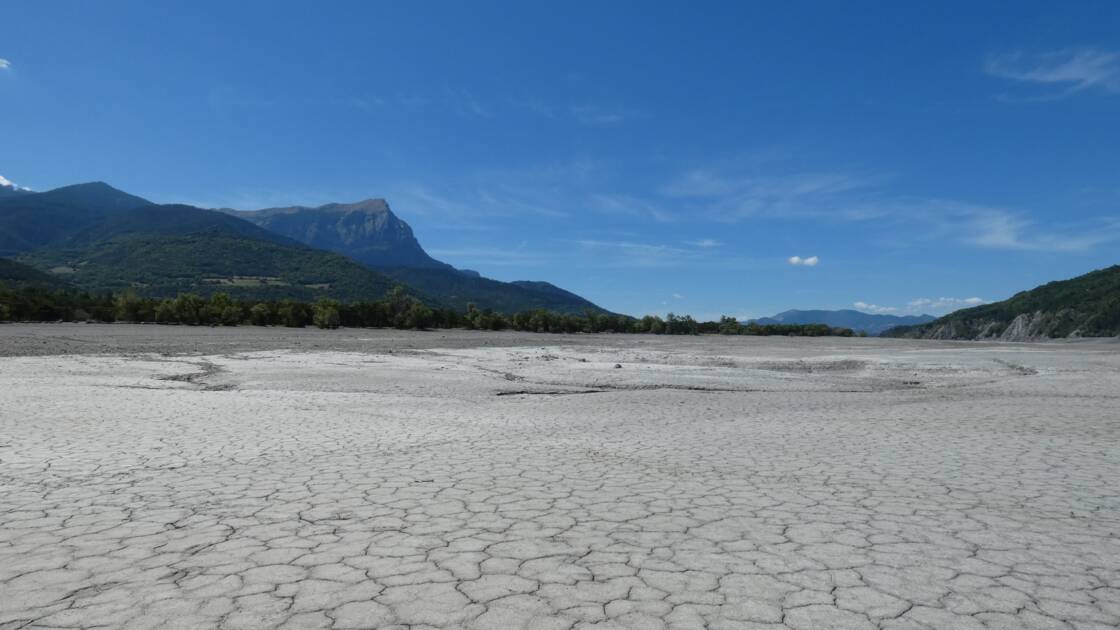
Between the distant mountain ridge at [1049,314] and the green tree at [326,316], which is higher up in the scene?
the distant mountain ridge at [1049,314]

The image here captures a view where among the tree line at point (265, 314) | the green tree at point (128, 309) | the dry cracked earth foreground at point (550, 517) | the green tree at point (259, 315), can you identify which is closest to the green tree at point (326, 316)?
the tree line at point (265, 314)

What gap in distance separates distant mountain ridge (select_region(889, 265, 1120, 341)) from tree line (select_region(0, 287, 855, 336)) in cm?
6489

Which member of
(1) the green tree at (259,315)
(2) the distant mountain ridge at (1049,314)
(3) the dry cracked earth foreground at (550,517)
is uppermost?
(2) the distant mountain ridge at (1049,314)

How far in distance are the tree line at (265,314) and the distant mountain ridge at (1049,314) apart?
2555 inches

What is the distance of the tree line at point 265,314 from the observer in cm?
6141

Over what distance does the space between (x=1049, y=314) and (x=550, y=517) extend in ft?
464

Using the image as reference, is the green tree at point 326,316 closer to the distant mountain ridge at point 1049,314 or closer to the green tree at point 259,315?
the green tree at point 259,315

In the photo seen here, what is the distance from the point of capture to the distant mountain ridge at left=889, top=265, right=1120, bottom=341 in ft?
327

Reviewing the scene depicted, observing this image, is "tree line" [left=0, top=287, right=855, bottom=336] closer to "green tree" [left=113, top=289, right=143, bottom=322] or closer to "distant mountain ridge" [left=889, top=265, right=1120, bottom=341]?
"green tree" [left=113, top=289, right=143, bottom=322]

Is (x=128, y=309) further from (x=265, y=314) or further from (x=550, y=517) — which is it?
(x=550, y=517)

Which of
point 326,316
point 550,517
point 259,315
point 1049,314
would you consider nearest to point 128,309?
point 259,315

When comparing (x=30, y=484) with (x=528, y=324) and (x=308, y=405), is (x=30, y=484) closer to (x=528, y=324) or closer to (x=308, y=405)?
(x=308, y=405)

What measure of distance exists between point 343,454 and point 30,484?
3.40m

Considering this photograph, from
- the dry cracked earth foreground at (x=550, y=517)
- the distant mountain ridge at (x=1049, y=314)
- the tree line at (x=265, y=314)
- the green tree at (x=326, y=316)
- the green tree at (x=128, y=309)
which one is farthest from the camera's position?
the distant mountain ridge at (x=1049, y=314)
